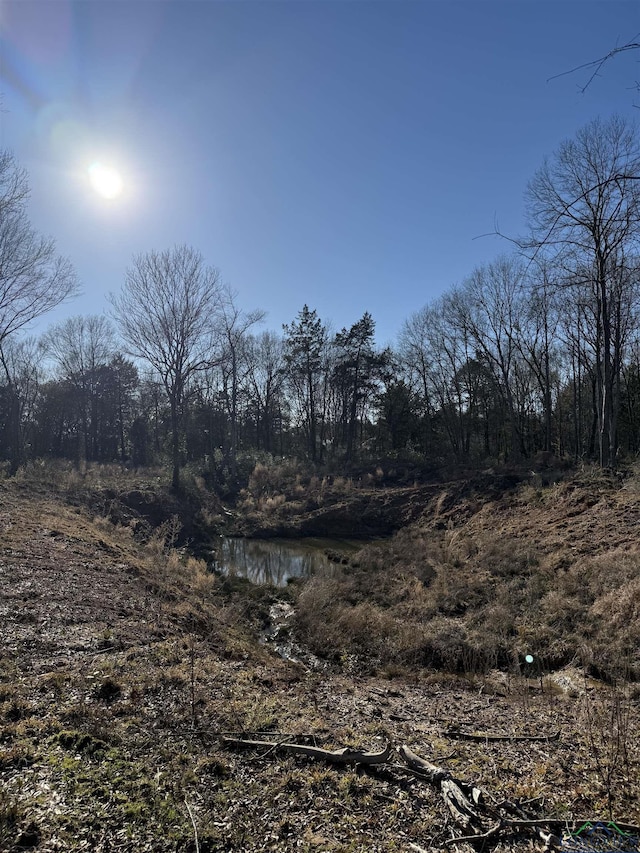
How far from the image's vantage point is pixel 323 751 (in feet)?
14.1

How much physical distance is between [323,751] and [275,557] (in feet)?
50.6

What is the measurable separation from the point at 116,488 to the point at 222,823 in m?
20.3

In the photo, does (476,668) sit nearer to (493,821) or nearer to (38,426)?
(493,821)

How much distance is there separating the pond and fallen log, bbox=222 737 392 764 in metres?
10.5

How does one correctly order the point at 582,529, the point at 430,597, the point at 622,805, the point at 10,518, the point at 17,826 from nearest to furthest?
the point at 17,826 → the point at 622,805 → the point at 430,597 → the point at 10,518 → the point at 582,529

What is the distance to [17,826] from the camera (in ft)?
9.68

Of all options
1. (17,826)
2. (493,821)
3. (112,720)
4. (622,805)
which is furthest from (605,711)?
(17,826)

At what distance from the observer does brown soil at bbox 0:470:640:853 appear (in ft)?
10.7

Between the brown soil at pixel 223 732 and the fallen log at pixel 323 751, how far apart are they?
10cm

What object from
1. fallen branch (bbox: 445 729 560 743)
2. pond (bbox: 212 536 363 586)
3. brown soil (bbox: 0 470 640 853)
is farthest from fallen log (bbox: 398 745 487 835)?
pond (bbox: 212 536 363 586)

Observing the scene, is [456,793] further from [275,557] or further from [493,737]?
[275,557]

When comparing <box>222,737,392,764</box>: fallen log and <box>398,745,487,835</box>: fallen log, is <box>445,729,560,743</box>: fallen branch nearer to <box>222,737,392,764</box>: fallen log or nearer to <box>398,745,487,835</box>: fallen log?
<box>398,745,487,835</box>: fallen log

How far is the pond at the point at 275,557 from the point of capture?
1647cm

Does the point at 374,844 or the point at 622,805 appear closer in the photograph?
the point at 374,844
